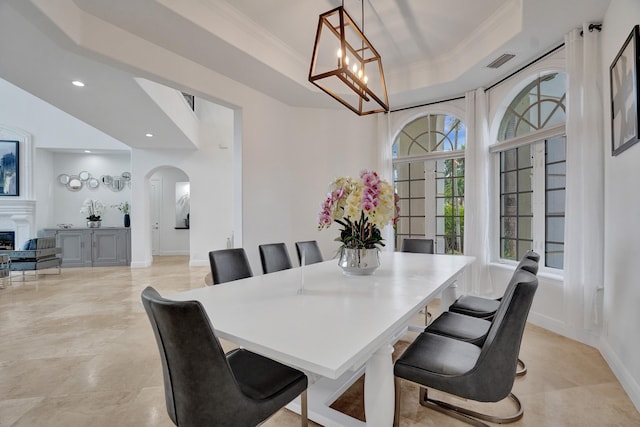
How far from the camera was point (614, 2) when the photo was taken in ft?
7.63

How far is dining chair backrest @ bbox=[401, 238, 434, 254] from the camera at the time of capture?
3.58 meters

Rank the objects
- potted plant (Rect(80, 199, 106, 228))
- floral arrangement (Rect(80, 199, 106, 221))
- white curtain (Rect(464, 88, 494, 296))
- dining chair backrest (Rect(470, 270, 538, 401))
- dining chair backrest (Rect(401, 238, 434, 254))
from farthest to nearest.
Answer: floral arrangement (Rect(80, 199, 106, 221)) → potted plant (Rect(80, 199, 106, 228)) → white curtain (Rect(464, 88, 494, 296)) → dining chair backrest (Rect(401, 238, 434, 254)) → dining chair backrest (Rect(470, 270, 538, 401))

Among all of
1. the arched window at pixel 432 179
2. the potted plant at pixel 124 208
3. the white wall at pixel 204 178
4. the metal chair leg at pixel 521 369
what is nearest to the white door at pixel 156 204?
the potted plant at pixel 124 208

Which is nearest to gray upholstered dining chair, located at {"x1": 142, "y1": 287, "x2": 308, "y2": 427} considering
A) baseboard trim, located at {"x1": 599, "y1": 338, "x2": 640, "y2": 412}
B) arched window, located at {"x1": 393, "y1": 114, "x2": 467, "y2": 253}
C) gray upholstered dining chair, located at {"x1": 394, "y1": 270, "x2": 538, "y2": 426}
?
gray upholstered dining chair, located at {"x1": 394, "y1": 270, "x2": 538, "y2": 426}

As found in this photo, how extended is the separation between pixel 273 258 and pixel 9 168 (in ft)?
25.7

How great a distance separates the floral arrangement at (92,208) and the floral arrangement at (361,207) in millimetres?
7588

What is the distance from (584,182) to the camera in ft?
8.84

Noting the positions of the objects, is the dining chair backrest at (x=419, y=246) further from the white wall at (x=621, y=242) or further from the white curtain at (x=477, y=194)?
the white wall at (x=621, y=242)

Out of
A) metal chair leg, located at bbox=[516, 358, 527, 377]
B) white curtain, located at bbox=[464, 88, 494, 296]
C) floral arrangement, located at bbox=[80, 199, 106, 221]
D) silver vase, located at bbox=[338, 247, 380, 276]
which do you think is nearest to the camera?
silver vase, located at bbox=[338, 247, 380, 276]

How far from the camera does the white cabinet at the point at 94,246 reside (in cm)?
711

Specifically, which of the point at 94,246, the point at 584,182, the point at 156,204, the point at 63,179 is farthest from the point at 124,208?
the point at 584,182

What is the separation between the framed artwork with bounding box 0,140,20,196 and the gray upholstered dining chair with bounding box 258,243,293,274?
7.55 m

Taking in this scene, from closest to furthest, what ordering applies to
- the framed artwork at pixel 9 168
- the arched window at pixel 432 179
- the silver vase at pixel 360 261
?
the silver vase at pixel 360 261 → the arched window at pixel 432 179 → the framed artwork at pixel 9 168

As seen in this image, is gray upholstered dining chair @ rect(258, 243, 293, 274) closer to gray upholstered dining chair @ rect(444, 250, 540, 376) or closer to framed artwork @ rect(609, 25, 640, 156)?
gray upholstered dining chair @ rect(444, 250, 540, 376)
